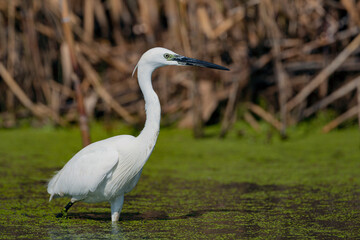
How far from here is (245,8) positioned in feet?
21.6

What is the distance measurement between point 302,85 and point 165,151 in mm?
2004

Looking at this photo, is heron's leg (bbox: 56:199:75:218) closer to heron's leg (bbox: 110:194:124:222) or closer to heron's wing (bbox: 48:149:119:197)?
heron's wing (bbox: 48:149:119:197)

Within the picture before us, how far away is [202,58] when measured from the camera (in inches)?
253

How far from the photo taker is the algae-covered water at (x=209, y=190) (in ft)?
11.1

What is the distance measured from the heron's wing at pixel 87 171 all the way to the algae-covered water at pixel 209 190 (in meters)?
0.22

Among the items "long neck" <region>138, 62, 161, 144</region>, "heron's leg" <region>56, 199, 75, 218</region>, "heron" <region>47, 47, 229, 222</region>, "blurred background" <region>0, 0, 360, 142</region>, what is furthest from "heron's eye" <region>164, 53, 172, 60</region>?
"blurred background" <region>0, 0, 360, 142</region>

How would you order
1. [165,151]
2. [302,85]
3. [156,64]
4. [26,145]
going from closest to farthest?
[156,64] < [165,151] < [26,145] < [302,85]

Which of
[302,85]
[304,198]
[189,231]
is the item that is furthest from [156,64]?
[302,85]

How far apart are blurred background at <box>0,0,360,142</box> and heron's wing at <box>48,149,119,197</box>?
294 cm

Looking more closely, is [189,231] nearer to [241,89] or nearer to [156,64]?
[156,64]

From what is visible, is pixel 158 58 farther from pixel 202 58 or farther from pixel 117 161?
pixel 202 58

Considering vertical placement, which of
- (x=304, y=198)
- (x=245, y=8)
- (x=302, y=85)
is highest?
(x=245, y=8)

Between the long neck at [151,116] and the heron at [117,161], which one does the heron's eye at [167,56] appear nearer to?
the heron at [117,161]

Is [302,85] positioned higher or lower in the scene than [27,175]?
higher
